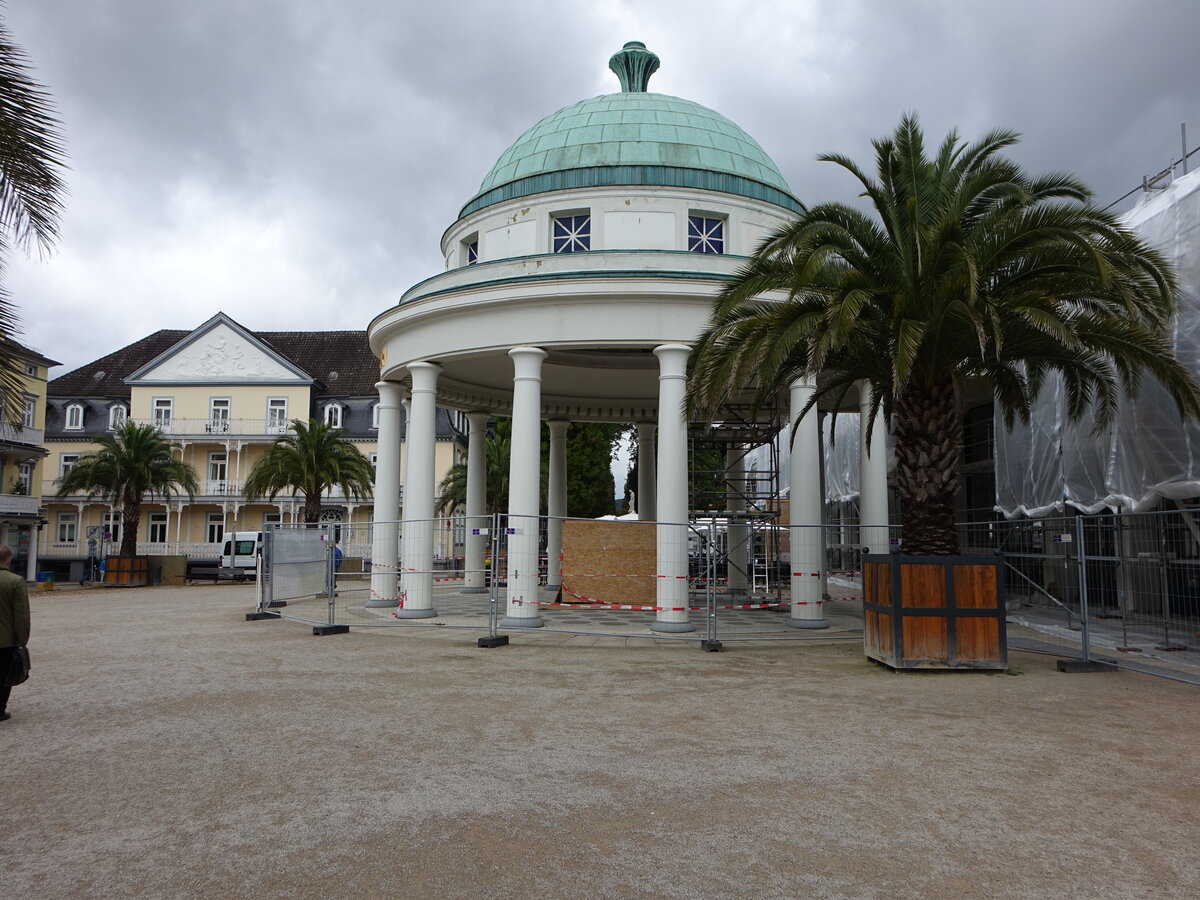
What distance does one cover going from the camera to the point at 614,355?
20500mm

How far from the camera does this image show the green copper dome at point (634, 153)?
19.8 m

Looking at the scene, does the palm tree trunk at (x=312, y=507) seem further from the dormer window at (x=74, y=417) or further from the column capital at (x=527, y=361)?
the dormer window at (x=74, y=417)

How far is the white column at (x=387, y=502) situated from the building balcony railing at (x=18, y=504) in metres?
29.5

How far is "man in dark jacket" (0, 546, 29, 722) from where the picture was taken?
873 centimetres

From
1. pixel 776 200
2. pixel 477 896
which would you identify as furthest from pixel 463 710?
pixel 776 200

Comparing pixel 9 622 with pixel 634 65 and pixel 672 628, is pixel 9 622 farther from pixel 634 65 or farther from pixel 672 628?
→ pixel 634 65

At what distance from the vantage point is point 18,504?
4162 centimetres

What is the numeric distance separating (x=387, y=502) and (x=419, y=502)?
2045mm

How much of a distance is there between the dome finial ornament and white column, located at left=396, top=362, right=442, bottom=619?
1085 centimetres

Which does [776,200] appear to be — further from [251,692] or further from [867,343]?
[251,692]

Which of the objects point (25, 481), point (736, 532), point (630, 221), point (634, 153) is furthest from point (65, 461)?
point (630, 221)

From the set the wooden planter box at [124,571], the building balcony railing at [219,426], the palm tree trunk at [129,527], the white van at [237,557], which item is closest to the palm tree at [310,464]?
the white van at [237,557]

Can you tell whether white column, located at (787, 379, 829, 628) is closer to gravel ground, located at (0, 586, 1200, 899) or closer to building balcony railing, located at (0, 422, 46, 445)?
gravel ground, located at (0, 586, 1200, 899)

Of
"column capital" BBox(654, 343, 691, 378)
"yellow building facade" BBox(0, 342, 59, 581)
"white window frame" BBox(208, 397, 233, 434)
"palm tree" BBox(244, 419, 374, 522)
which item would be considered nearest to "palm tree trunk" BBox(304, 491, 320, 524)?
"palm tree" BBox(244, 419, 374, 522)
